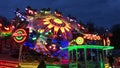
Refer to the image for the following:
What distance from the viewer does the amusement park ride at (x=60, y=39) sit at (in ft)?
82.5

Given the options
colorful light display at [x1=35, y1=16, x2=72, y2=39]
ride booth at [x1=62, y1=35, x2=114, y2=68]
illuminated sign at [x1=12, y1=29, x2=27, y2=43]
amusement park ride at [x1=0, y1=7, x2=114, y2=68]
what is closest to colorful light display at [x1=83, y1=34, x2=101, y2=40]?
amusement park ride at [x1=0, y1=7, x2=114, y2=68]

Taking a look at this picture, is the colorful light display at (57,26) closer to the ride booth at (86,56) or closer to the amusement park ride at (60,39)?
the amusement park ride at (60,39)

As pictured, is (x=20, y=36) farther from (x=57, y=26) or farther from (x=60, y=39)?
(x=57, y=26)

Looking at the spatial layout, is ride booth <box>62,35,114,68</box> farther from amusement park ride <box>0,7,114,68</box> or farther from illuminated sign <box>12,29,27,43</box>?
illuminated sign <box>12,29,27,43</box>

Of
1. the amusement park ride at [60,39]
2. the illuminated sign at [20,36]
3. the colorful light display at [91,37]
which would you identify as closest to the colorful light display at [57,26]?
the amusement park ride at [60,39]

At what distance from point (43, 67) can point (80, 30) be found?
18.0 meters

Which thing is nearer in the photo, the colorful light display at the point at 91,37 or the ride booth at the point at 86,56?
the ride booth at the point at 86,56

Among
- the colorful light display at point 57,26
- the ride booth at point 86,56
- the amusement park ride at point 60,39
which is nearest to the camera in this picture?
the ride booth at point 86,56

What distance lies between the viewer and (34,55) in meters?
27.7

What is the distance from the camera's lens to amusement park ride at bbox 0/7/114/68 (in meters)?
25.1

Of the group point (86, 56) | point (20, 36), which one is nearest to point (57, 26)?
point (86, 56)

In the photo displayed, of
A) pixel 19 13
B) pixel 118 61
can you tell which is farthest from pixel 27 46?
pixel 118 61

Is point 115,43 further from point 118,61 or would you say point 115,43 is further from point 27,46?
point 27,46

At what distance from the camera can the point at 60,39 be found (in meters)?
30.8
